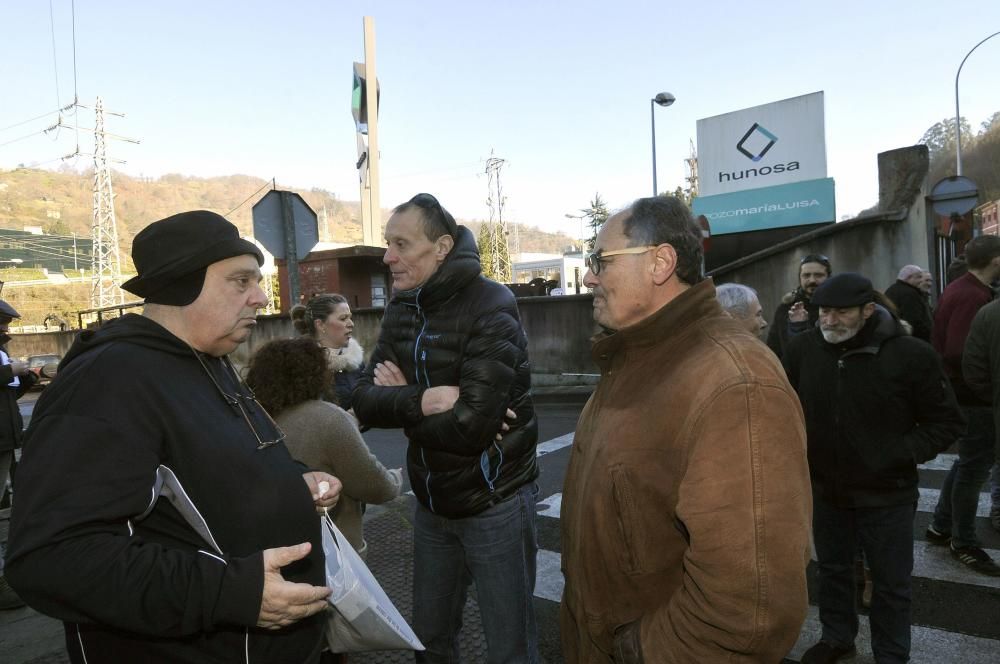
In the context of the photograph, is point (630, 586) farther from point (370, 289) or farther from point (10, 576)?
point (370, 289)

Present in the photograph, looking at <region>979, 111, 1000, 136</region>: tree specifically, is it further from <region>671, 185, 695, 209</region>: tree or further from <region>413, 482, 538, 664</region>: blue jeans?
<region>413, 482, 538, 664</region>: blue jeans

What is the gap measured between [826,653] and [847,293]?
1879mm

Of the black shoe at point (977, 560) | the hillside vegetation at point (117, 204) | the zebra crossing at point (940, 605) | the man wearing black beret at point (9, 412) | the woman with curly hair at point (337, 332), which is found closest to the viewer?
the zebra crossing at point (940, 605)

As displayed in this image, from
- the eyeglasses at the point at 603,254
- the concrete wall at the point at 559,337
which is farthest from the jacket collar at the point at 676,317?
the concrete wall at the point at 559,337

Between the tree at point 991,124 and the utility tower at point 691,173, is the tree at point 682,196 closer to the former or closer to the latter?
the utility tower at point 691,173

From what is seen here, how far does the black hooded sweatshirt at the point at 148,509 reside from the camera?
128 cm

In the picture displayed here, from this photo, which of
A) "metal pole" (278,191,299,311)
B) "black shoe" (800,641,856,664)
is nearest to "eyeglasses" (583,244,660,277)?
"black shoe" (800,641,856,664)

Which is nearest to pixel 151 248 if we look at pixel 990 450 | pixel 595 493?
pixel 595 493

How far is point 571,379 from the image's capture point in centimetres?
1296

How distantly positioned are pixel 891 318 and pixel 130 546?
11.2 ft

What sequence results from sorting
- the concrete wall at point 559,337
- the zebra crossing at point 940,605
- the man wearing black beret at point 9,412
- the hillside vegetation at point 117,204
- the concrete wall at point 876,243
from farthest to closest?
1. the hillside vegetation at point 117,204
2. the concrete wall at point 559,337
3. the concrete wall at point 876,243
4. the man wearing black beret at point 9,412
5. the zebra crossing at point 940,605

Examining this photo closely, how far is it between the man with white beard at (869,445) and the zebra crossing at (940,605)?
42 centimetres

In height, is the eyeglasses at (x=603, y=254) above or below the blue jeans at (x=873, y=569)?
above

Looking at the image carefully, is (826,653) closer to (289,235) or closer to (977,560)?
(977,560)
